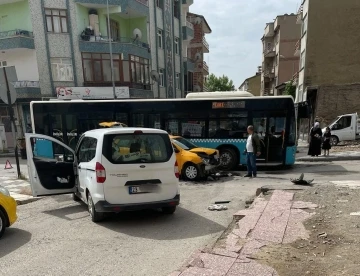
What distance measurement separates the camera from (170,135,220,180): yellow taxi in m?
9.04

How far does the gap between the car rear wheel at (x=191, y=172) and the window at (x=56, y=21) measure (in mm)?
17728

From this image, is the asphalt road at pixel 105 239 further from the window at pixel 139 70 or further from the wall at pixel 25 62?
the window at pixel 139 70

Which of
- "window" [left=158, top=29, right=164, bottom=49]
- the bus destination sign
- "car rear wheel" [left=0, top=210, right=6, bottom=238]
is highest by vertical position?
"window" [left=158, top=29, right=164, bottom=49]

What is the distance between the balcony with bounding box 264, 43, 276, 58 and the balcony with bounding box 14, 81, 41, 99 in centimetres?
3868

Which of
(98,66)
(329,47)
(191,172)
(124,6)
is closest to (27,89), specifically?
(98,66)

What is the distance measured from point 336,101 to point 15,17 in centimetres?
2615

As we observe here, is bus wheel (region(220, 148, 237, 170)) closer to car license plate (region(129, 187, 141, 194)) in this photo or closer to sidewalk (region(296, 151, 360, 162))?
sidewalk (region(296, 151, 360, 162))

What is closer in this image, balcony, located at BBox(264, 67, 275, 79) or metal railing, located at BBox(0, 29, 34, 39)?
metal railing, located at BBox(0, 29, 34, 39)

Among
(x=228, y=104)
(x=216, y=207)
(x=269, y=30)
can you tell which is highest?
(x=269, y=30)

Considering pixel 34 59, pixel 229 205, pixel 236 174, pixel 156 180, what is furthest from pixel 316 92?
pixel 34 59

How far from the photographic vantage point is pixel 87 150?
18.9 feet

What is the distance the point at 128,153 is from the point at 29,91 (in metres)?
19.0

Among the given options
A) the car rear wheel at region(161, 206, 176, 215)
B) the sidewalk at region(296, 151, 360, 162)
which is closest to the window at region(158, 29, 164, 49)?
the sidewalk at region(296, 151, 360, 162)

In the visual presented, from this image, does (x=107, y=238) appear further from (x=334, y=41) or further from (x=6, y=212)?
(x=334, y=41)
